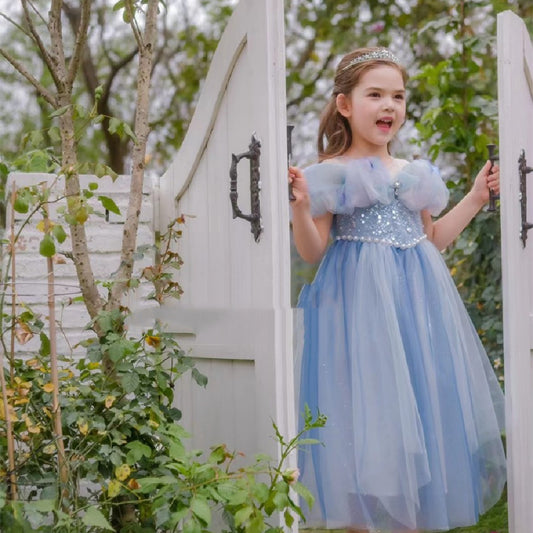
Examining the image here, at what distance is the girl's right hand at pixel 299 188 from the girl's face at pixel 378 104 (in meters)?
0.32

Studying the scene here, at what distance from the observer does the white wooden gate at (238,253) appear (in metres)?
2.41

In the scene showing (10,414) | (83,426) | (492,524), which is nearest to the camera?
(10,414)

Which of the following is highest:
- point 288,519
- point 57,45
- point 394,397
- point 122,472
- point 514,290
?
point 57,45

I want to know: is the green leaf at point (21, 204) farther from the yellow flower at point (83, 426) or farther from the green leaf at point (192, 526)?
the green leaf at point (192, 526)

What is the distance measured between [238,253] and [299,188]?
0.86ft

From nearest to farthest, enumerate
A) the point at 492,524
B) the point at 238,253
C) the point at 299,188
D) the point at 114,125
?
the point at 114,125 → the point at 238,253 → the point at 299,188 → the point at 492,524

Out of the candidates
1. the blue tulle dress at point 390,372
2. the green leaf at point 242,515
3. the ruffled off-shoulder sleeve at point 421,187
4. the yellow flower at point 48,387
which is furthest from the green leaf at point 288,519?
the ruffled off-shoulder sleeve at point 421,187

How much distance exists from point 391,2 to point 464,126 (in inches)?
132

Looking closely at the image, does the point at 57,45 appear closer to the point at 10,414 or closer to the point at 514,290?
the point at 10,414

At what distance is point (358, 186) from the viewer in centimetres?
286

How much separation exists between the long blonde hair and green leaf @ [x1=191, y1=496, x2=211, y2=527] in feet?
4.21

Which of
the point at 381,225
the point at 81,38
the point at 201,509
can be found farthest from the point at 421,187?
the point at 201,509

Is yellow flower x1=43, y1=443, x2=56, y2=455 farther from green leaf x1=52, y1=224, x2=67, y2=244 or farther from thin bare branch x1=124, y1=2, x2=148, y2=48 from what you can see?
thin bare branch x1=124, y1=2, x2=148, y2=48

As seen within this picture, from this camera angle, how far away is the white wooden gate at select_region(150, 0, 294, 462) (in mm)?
2408
